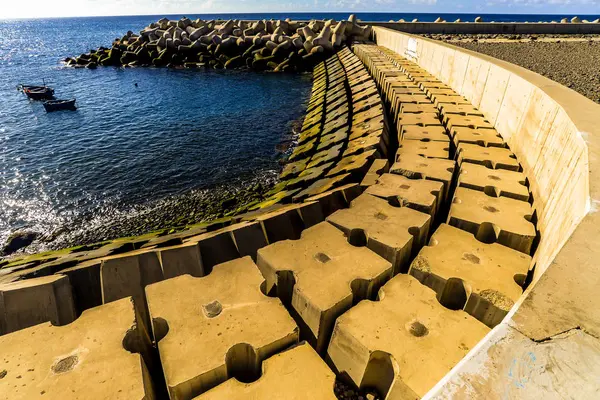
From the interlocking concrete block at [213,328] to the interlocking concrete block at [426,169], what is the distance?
3842 millimetres

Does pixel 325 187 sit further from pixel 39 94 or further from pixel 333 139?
pixel 39 94

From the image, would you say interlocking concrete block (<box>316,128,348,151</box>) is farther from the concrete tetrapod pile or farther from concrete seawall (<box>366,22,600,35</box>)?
concrete seawall (<box>366,22,600,35</box>)

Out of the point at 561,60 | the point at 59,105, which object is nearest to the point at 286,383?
the point at 561,60

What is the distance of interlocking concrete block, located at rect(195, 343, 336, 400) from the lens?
7.81 ft

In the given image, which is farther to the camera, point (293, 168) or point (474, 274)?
point (293, 168)

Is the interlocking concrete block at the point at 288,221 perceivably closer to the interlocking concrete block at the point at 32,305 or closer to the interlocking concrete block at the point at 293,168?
the interlocking concrete block at the point at 32,305

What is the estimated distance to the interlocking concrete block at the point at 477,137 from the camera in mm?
7387

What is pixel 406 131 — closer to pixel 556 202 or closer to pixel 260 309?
pixel 556 202

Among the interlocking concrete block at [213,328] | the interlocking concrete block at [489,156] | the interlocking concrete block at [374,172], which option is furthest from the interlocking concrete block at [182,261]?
the interlocking concrete block at [489,156]

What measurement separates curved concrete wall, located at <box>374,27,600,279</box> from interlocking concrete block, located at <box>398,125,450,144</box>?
4.65 feet

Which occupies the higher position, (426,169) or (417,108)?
(417,108)

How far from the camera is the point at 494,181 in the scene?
220 inches

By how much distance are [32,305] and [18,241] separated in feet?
24.1

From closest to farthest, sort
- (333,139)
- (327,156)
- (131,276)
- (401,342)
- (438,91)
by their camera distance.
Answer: (401,342)
(131,276)
(327,156)
(333,139)
(438,91)
